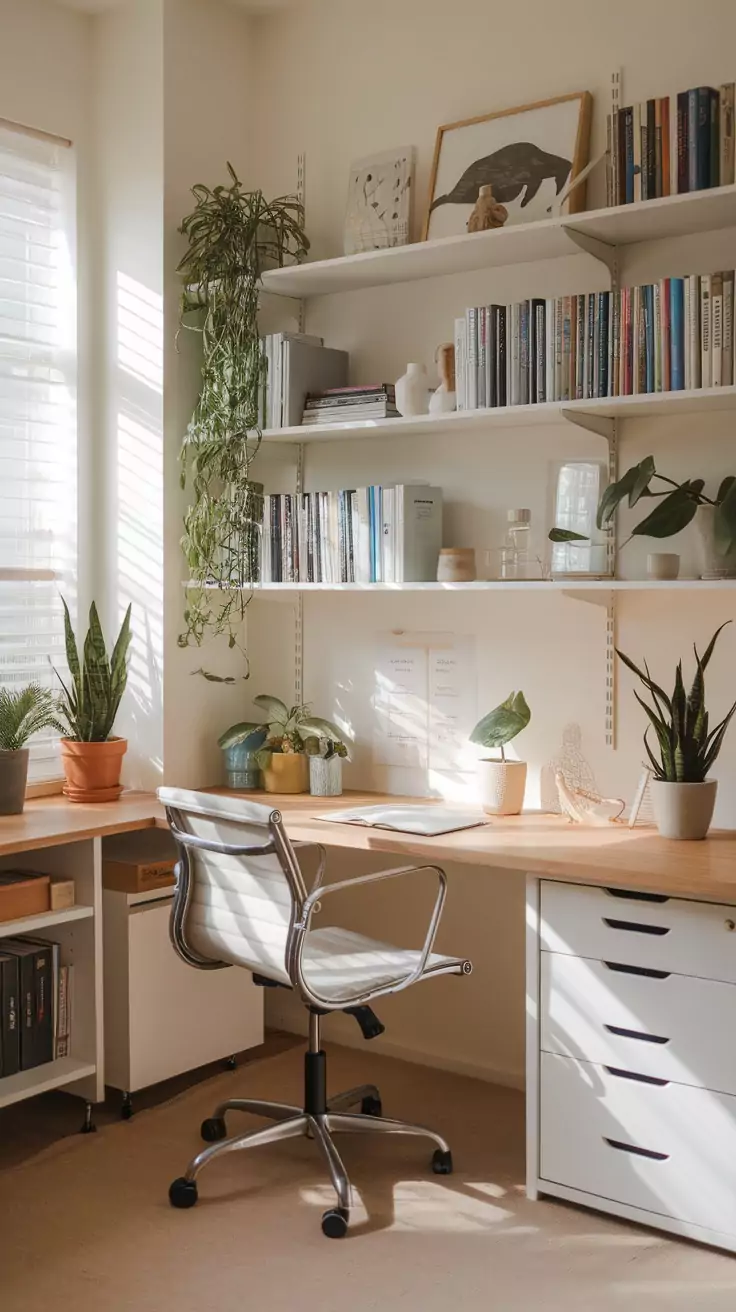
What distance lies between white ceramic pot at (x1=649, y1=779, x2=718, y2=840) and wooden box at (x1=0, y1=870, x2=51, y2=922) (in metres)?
1.44

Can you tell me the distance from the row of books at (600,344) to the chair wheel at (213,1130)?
1786 mm

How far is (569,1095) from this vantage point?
2686mm

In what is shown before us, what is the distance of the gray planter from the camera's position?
3.24 meters

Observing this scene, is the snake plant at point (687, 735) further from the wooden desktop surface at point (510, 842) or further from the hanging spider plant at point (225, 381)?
the hanging spider plant at point (225, 381)

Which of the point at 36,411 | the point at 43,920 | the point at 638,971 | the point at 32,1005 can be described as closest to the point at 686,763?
the point at 638,971

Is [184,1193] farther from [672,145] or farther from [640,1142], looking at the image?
[672,145]

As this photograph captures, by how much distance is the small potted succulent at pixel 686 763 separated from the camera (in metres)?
2.80

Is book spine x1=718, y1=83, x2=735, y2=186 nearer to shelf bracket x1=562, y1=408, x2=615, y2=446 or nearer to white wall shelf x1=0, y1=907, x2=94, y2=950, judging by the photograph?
shelf bracket x1=562, y1=408, x2=615, y2=446

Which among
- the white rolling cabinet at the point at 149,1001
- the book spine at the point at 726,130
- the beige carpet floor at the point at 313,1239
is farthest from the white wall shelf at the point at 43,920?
the book spine at the point at 726,130

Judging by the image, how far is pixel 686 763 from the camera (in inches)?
111

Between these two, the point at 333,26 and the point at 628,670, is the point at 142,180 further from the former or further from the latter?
the point at 628,670

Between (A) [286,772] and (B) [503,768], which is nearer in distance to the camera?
(B) [503,768]

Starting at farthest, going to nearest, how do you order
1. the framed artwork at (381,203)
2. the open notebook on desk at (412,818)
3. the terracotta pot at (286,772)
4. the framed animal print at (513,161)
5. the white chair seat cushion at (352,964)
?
the terracotta pot at (286,772) < the framed artwork at (381,203) < the framed animal print at (513,161) < the open notebook on desk at (412,818) < the white chair seat cushion at (352,964)

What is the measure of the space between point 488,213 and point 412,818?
1465mm
